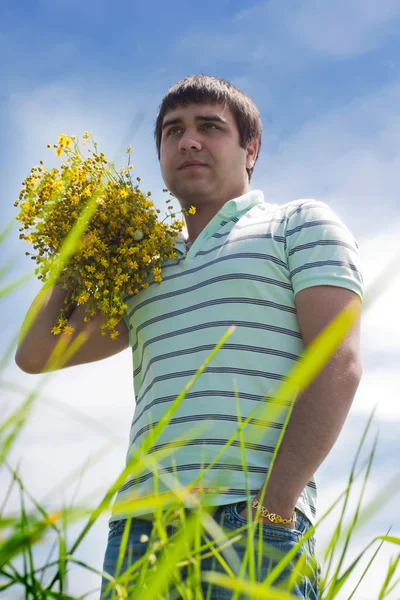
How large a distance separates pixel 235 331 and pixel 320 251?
1.41ft

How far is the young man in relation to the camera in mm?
2045

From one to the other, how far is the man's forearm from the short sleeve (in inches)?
12.6

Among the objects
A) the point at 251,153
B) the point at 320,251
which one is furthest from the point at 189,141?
the point at 320,251

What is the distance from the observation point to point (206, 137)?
3.07 meters

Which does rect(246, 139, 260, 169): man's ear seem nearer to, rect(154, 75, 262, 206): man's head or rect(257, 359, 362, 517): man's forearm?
rect(154, 75, 262, 206): man's head

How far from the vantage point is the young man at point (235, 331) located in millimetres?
2045

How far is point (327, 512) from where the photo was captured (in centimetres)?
94

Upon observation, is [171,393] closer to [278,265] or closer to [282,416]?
[282,416]

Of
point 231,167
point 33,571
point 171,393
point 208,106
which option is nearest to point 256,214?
point 231,167

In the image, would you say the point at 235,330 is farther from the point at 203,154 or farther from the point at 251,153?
the point at 251,153

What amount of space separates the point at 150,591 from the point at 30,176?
7.24ft

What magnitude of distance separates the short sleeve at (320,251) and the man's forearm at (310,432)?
32cm

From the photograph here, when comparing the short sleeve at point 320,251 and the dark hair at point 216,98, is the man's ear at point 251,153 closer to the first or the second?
the dark hair at point 216,98

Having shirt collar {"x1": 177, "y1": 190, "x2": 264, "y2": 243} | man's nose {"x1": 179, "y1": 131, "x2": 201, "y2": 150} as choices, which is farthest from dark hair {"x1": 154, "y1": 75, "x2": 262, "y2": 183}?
shirt collar {"x1": 177, "y1": 190, "x2": 264, "y2": 243}
